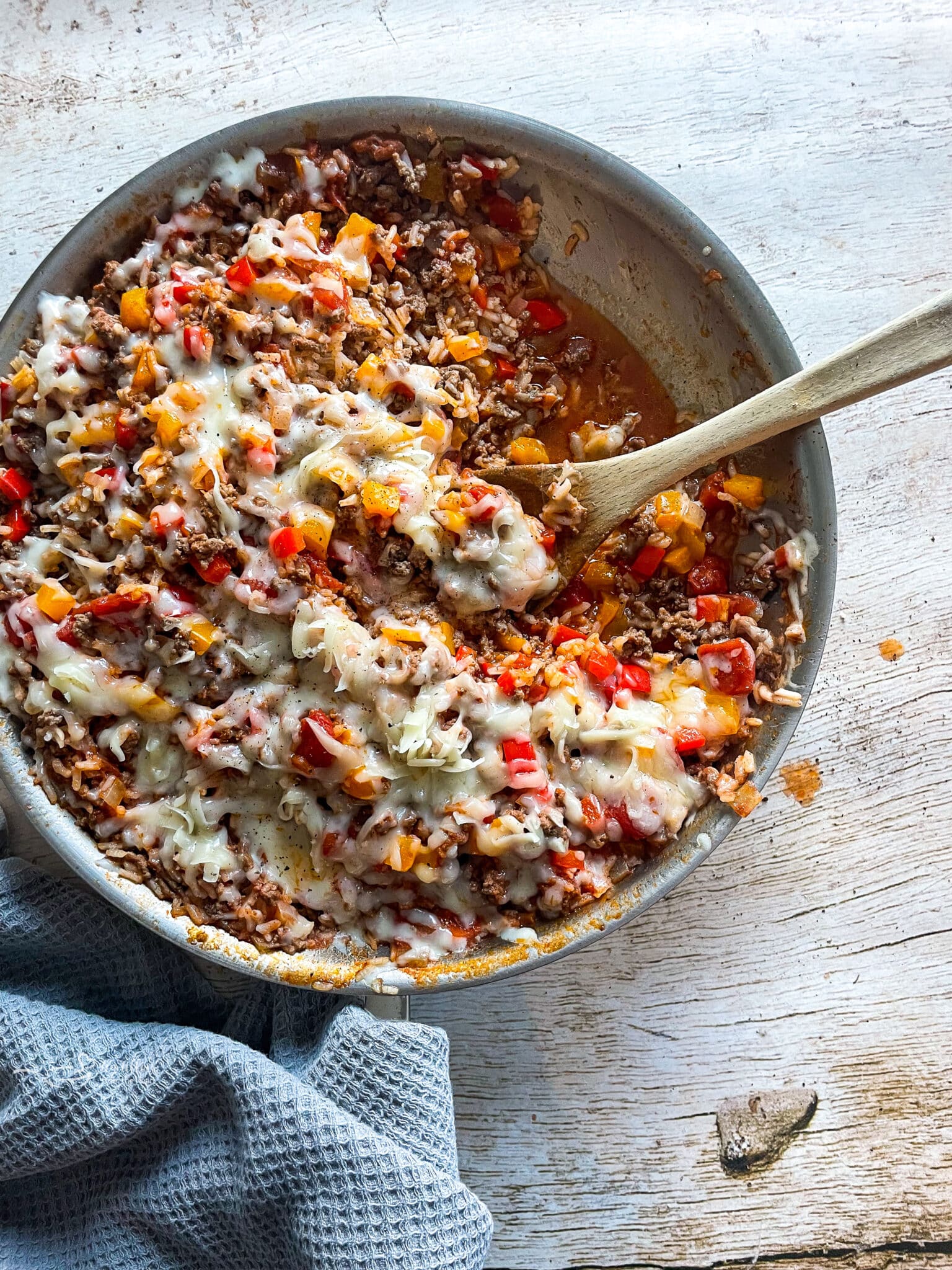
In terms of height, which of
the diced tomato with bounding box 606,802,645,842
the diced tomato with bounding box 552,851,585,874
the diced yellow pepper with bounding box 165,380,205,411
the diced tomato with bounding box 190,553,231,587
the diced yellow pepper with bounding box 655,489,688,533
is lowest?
the diced tomato with bounding box 552,851,585,874

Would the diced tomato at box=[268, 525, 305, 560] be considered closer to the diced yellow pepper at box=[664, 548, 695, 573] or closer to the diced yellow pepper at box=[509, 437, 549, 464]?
the diced yellow pepper at box=[509, 437, 549, 464]

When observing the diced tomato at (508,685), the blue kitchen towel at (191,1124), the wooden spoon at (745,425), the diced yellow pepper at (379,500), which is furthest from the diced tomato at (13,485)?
the diced tomato at (508,685)

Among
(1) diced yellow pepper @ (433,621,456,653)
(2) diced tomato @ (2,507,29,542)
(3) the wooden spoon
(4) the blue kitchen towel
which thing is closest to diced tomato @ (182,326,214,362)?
(2) diced tomato @ (2,507,29,542)

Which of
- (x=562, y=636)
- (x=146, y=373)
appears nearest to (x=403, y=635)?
(x=562, y=636)

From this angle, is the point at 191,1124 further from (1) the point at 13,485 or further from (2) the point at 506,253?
(2) the point at 506,253

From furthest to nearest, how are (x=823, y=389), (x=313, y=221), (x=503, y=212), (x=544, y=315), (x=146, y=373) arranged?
(x=544, y=315), (x=503, y=212), (x=313, y=221), (x=146, y=373), (x=823, y=389)

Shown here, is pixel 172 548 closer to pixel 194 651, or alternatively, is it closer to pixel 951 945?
pixel 194 651
